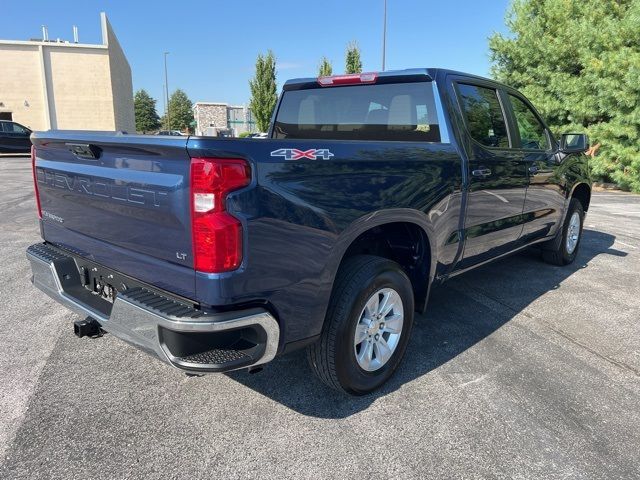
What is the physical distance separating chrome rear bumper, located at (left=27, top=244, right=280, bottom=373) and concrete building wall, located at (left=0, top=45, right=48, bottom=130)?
35792 mm

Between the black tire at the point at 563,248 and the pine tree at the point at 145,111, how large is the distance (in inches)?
3091

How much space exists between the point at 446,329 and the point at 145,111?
8881cm

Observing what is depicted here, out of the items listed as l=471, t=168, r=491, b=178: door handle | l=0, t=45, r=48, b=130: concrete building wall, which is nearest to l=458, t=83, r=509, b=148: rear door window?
l=471, t=168, r=491, b=178: door handle

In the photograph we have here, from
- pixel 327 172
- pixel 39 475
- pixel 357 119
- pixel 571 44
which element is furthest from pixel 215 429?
pixel 571 44

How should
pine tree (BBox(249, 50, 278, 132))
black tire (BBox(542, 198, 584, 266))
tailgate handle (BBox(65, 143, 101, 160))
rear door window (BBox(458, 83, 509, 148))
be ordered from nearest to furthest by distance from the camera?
tailgate handle (BBox(65, 143, 101, 160)) < rear door window (BBox(458, 83, 509, 148)) < black tire (BBox(542, 198, 584, 266)) < pine tree (BBox(249, 50, 278, 132))

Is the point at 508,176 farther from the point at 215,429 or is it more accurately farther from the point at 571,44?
the point at 571,44

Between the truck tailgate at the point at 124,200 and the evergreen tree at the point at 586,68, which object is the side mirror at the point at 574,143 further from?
the evergreen tree at the point at 586,68

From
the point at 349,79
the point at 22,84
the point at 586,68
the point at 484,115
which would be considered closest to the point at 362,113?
the point at 349,79

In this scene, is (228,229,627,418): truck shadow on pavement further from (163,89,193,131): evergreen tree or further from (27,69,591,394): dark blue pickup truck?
(163,89,193,131): evergreen tree

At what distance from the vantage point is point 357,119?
386 cm

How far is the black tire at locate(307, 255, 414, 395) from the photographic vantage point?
261cm

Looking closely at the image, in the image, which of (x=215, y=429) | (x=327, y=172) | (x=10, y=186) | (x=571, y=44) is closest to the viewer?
(x=327, y=172)

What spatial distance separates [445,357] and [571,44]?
1497cm

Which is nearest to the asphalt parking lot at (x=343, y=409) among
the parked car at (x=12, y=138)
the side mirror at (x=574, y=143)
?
the side mirror at (x=574, y=143)
